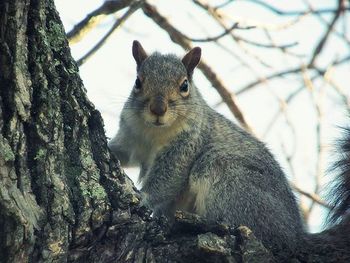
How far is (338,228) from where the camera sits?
2330mm

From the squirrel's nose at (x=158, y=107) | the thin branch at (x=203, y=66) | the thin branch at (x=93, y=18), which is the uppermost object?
the thin branch at (x=203, y=66)

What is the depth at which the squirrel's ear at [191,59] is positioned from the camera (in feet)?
10.5

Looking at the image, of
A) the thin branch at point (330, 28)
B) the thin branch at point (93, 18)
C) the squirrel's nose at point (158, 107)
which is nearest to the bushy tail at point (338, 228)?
the squirrel's nose at point (158, 107)

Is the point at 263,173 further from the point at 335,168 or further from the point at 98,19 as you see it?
the point at 98,19

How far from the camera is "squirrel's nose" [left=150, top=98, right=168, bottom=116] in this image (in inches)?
113

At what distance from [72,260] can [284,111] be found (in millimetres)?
2875

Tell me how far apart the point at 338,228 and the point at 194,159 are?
91 cm

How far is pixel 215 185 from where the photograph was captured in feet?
9.08

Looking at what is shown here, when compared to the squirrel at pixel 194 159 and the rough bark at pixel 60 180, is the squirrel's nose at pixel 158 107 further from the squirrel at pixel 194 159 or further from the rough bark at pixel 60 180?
the rough bark at pixel 60 180

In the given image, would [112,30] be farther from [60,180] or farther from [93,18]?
[60,180]

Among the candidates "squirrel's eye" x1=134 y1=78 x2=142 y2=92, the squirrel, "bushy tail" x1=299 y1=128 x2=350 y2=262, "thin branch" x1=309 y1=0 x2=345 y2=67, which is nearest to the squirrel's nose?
the squirrel

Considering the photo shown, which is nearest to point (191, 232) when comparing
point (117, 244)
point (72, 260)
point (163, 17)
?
point (117, 244)

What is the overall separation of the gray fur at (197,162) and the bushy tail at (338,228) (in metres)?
0.17

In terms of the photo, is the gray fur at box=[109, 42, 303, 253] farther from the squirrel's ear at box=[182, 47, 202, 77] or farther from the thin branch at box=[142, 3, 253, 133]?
the thin branch at box=[142, 3, 253, 133]
